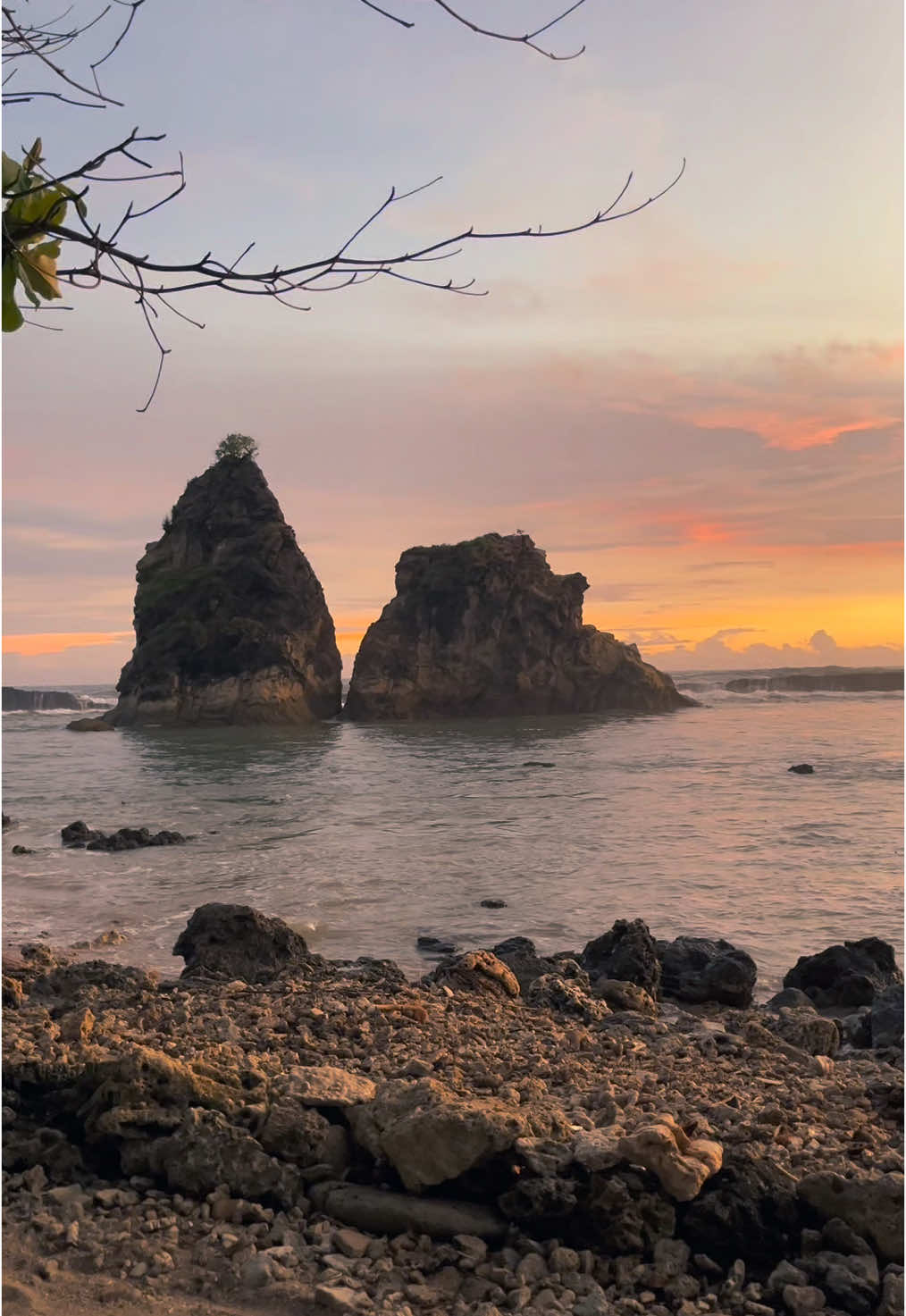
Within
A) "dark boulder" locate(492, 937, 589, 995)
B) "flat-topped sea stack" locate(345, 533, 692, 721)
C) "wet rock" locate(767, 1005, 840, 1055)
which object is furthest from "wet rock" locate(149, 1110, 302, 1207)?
"flat-topped sea stack" locate(345, 533, 692, 721)

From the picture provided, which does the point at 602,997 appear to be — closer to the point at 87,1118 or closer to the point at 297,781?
the point at 87,1118

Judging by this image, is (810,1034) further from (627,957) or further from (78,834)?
(78,834)

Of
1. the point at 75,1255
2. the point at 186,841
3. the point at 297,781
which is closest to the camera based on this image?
the point at 75,1255

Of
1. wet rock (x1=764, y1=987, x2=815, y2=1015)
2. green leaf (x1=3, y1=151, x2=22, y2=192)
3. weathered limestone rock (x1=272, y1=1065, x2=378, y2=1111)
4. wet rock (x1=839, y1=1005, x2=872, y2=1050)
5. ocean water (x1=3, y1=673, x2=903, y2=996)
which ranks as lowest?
ocean water (x1=3, y1=673, x2=903, y2=996)

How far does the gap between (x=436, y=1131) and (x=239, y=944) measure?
566 cm

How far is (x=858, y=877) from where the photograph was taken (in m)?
14.8

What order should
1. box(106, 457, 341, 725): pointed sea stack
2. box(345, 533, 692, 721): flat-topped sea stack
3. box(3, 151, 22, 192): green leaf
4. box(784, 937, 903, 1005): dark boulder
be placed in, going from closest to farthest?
box(3, 151, 22, 192): green leaf < box(784, 937, 903, 1005): dark boulder < box(106, 457, 341, 725): pointed sea stack < box(345, 533, 692, 721): flat-topped sea stack

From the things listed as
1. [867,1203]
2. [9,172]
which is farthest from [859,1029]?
[9,172]

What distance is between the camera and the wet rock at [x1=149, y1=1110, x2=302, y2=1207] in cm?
377

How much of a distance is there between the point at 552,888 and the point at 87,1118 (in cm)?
1077

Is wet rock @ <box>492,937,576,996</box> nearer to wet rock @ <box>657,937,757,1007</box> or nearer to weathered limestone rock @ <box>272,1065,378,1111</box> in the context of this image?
wet rock @ <box>657,937,757,1007</box>

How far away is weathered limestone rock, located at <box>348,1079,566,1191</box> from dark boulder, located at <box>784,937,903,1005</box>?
19.5ft

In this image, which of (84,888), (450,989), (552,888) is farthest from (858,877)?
(84,888)

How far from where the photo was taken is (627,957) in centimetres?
918
